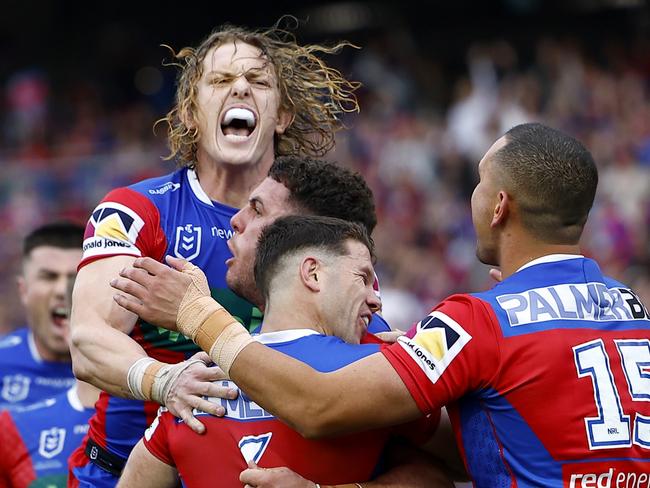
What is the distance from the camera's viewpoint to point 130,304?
444 cm

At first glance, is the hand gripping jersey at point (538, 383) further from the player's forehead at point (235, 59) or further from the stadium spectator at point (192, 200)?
the player's forehead at point (235, 59)

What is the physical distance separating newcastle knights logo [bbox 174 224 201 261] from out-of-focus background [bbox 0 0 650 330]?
187 inches

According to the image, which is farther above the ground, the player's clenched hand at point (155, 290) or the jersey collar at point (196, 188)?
the jersey collar at point (196, 188)

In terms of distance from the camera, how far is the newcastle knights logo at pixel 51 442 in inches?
266

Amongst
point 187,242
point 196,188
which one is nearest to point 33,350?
point 196,188

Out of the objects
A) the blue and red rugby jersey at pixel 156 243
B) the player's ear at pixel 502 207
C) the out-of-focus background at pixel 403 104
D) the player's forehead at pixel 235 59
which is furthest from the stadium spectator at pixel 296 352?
the out-of-focus background at pixel 403 104

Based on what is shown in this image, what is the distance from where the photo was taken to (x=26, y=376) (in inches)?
324

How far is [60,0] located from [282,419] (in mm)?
22418

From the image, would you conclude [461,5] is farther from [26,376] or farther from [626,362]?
[626,362]

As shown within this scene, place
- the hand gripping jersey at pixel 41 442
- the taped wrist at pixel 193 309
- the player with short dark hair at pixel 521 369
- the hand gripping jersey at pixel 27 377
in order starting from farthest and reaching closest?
the hand gripping jersey at pixel 27 377
the hand gripping jersey at pixel 41 442
the taped wrist at pixel 193 309
the player with short dark hair at pixel 521 369

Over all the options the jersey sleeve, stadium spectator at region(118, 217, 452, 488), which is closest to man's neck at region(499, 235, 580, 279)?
the jersey sleeve

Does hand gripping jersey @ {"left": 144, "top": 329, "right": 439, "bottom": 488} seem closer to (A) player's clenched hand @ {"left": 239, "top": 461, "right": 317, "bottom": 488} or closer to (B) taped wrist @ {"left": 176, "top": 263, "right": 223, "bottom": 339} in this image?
(A) player's clenched hand @ {"left": 239, "top": 461, "right": 317, "bottom": 488}

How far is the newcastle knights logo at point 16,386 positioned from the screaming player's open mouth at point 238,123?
11.3ft

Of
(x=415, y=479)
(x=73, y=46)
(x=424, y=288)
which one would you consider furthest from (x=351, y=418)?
(x=73, y=46)
